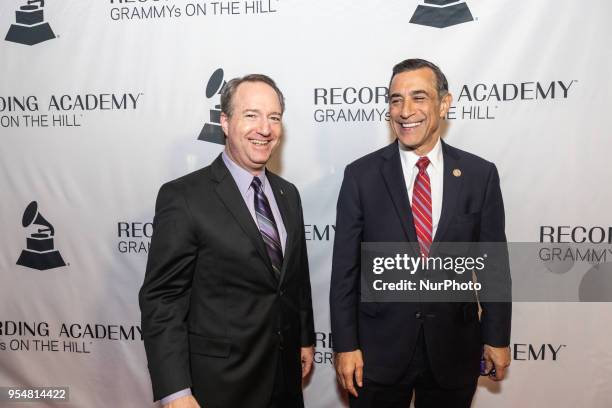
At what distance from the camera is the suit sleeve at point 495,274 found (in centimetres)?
166

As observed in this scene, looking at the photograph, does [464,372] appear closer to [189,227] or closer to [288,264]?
[288,264]

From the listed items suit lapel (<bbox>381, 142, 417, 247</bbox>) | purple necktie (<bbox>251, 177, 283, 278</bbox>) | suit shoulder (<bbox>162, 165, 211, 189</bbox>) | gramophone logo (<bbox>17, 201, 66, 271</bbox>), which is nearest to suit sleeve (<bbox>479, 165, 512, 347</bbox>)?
suit lapel (<bbox>381, 142, 417, 247</bbox>)

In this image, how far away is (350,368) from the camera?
165 cm

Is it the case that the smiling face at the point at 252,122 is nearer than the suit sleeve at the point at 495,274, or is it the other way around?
the smiling face at the point at 252,122

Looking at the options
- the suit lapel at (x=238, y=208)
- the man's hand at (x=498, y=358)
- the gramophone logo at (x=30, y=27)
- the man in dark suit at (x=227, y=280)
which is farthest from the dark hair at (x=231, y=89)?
the gramophone logo at (x=30, y=27)

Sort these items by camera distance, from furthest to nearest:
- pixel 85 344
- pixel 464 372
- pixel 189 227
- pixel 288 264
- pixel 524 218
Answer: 1. pixel 85 344
2. pixel 524 218
3. pixel 464 372
4. pixel 288 264
5. pixel 189 227

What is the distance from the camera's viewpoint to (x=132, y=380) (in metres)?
2.56

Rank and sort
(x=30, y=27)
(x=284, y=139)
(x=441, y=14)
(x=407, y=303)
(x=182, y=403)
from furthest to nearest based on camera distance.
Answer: (x=30, y=27)
(x=284, y=139)
(x=441, y=14)
(x=407, y=303)
(x=182, y=403)

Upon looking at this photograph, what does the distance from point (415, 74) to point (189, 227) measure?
36.2 inches

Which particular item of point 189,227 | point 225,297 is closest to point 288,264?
point 225,297

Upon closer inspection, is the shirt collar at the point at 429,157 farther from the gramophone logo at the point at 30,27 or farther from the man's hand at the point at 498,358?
the gramophone logo at the point at 30,27

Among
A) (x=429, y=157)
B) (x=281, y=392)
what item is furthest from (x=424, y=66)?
(x=281, y=392)

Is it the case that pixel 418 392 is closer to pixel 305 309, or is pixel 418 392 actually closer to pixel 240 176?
pixel 305 309

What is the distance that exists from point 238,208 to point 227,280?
0.75ft
